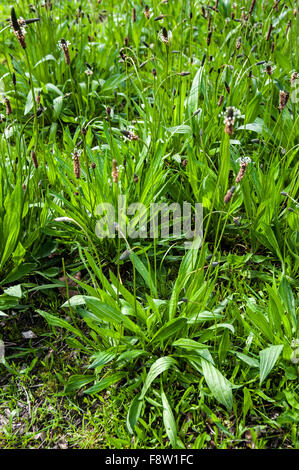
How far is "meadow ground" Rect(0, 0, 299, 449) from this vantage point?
1.53 meters

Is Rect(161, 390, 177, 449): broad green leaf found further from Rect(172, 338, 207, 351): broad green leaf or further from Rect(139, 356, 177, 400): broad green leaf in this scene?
Rect(172, 338, 207, 351): broad green leaf

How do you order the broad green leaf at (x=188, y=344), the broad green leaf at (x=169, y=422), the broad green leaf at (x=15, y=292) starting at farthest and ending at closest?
the broad green leaf at (x=15, y=292), the broad green leaf at (x=188, y=344), the broad green leaf at (x=169, y=422)

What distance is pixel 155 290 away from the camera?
176 centimetres

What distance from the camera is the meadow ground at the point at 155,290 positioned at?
1528 millimetres

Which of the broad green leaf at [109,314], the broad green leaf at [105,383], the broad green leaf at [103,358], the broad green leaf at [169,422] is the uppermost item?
the broad green leaf at [109,314]

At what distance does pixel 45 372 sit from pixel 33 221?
747 mm

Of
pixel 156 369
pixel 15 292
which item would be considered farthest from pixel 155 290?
pixel 15 292

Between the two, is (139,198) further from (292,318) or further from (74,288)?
(292,318)

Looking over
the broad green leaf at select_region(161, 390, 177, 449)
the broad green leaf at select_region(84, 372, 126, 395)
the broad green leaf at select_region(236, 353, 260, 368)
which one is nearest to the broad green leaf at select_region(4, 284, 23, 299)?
the broad green leaf at select_region(84, 372, 126, 395)

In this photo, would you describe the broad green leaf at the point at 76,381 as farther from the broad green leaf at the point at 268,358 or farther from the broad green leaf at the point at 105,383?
the broad green leaf at the point at 268,358

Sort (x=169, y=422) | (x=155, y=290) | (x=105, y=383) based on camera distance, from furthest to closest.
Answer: (x=155, y=290)
(x=105, y=383)
(x=169, y=422)

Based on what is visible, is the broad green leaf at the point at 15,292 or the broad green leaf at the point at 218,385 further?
the broad green leaf at the point at 15,292

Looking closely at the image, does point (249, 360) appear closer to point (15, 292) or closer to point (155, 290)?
point (155, 290)

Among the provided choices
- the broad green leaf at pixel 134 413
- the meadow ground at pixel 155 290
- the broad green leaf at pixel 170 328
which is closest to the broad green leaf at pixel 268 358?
the meadow ground at pixel 155 290
